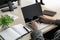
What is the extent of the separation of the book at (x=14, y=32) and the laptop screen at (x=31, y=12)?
0.49 feet

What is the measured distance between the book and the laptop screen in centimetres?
15

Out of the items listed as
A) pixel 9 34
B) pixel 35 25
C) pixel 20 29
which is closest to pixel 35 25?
pixel 35 25

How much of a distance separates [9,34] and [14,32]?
2.6 inches

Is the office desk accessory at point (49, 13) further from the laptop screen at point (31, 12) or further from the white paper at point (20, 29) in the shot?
the white paper at point (20, 29)

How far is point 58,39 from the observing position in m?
1.34

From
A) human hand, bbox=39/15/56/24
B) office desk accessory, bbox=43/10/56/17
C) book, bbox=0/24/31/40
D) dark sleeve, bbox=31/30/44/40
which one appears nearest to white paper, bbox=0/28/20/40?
book, bbox=0/24/31/40

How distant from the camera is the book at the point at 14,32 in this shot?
1506 millimetres

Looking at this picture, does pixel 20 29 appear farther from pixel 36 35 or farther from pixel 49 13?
pixel 49 13

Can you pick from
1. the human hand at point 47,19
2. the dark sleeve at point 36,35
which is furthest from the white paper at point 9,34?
the human hand at point 47,19

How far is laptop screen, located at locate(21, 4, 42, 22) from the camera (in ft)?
5.66

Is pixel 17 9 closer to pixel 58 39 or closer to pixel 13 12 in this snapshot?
pixel 13 12

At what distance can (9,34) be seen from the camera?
1553 mm

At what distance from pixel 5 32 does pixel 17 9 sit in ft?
2.29

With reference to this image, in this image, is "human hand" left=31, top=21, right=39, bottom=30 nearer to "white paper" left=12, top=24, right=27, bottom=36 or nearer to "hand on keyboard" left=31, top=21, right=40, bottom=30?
"hand on keyboard" left=31, top=21, right=40, bottom=30
